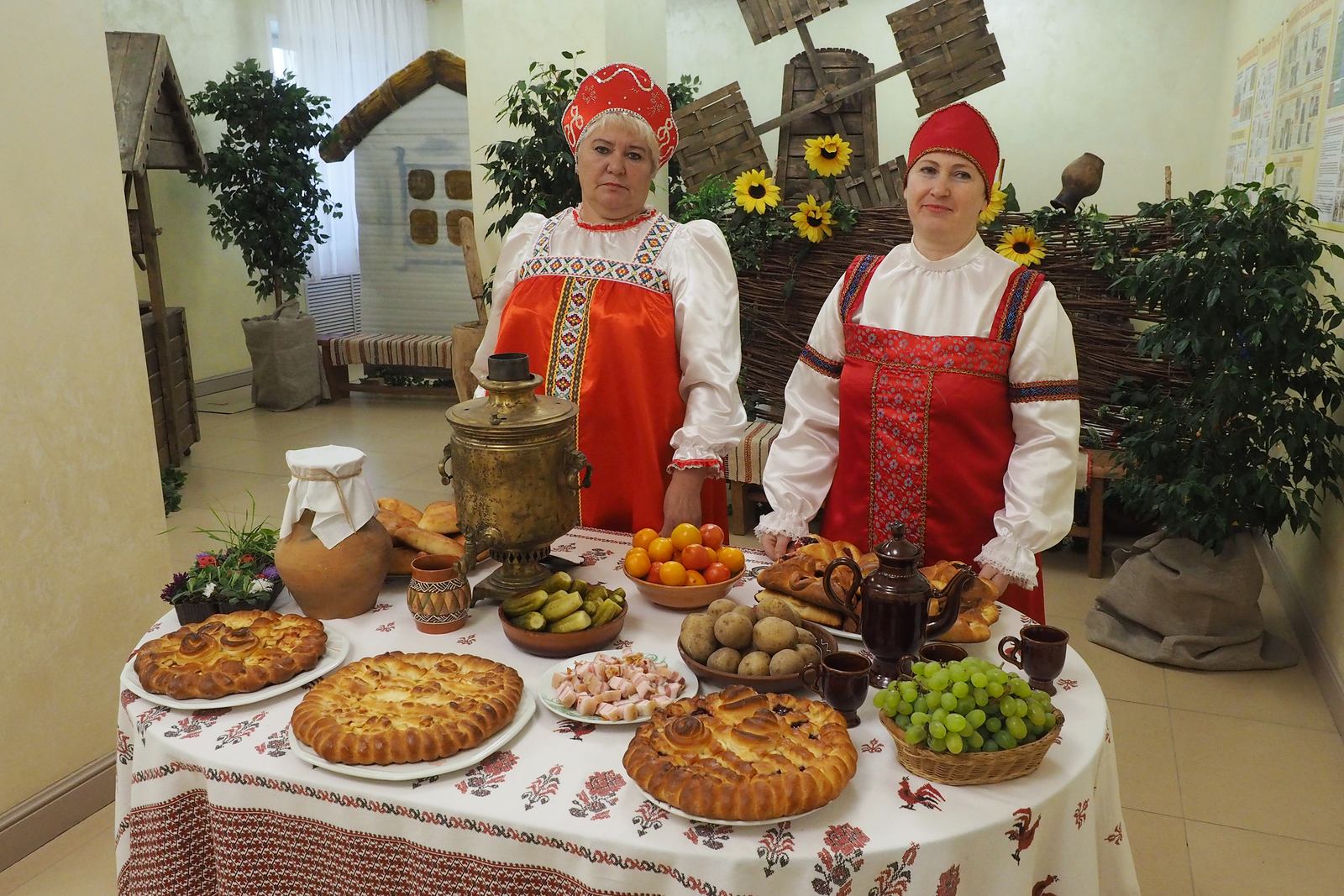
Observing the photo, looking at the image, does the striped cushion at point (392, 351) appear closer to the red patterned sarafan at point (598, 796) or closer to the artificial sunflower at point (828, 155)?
the artificial sunflower at point (828, 155)

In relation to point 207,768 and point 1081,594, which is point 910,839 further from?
point 1081,594

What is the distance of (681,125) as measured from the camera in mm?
5660

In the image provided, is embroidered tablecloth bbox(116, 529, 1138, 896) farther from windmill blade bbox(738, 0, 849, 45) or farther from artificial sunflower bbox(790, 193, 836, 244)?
windmill blade bbox(738, 0, 849, 45)

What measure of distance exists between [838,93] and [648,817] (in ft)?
17.0

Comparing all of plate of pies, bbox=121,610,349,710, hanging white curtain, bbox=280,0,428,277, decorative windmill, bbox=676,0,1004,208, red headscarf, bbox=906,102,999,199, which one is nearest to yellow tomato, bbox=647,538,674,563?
plate of pies, bbox=121,610,349,710

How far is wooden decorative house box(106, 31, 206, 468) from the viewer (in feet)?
19.4

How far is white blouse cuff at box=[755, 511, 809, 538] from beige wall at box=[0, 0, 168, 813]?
1.84 metres

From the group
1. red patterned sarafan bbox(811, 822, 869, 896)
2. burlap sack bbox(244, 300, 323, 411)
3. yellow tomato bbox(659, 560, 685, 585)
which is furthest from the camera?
burlap sack bbox(244, 300, 323, 411)

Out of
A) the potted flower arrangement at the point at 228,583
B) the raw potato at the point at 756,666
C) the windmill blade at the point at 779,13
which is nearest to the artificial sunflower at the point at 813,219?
the windmill blade at the point at 779,13

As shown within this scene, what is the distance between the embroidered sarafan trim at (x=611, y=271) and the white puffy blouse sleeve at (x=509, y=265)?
0.36 ft

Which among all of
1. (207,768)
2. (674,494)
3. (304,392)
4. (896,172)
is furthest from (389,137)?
(207,768)

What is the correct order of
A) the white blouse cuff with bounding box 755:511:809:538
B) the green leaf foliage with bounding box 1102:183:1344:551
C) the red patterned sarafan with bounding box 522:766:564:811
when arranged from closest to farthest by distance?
the red patterned sarafan with bounding box 522:766:564:811 < the white blouse cuff with bounding box 755:511:809:538 < the green leaf foliage with bounding box 1102:183:1344:551

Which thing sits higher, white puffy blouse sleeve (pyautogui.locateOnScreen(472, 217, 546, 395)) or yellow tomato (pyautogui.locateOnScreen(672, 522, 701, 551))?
white puffy blouse sleeve (pyautogui.locateOnScreen(472, 217, 546, 395))

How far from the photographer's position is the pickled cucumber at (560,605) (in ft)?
5.49
